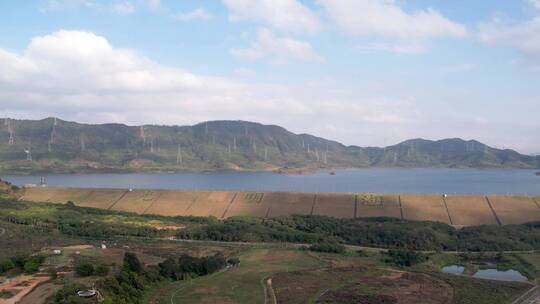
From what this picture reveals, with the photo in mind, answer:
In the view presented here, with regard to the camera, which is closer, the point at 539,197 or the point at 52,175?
the point at 539,197

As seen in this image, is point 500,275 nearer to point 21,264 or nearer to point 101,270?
point 101,270

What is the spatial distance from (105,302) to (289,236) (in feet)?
137

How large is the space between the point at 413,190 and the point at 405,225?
68.4 m

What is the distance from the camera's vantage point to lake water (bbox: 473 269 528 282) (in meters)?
56.7

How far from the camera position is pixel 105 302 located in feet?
122

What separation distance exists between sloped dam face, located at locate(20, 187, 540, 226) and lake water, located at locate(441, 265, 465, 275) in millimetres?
23242

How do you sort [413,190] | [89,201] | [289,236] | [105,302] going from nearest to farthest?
1. [105,302]
2. [289,236]
3. [89,201]
4. [413,190]

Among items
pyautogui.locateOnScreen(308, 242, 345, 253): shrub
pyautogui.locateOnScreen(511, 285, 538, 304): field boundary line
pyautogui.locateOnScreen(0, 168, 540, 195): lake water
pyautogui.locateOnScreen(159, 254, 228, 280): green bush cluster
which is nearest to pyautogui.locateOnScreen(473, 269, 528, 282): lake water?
pyautogui.locateOnScreen(511, 285, 538, 304): field boundary line

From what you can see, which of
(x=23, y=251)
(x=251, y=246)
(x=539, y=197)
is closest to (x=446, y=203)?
(x=539, y=197)

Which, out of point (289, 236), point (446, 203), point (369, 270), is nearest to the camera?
point (369, 270)

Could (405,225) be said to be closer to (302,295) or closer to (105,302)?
(302,295)

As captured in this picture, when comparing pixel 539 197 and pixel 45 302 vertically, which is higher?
pixel 539 197

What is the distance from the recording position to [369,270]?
57.2m

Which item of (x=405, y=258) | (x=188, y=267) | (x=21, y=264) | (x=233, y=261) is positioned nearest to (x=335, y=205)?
(x=405, y=258)
